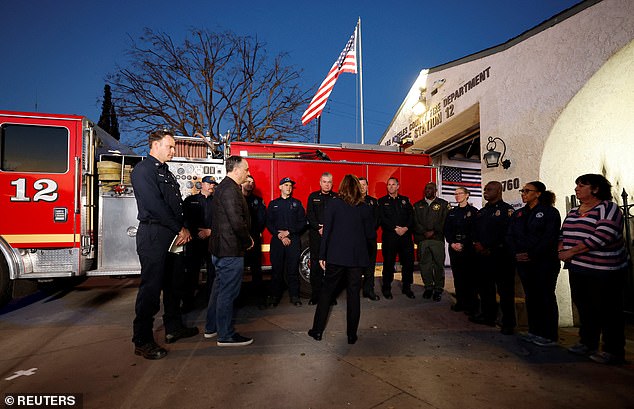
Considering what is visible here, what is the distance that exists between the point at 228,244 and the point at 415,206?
3.65 meters

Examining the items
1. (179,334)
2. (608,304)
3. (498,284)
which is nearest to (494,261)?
(498,284)

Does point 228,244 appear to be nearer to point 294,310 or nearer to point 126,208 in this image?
point 294,310

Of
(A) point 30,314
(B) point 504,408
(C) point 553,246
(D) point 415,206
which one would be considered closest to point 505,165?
(D) point 415,206

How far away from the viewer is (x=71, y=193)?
504 cm

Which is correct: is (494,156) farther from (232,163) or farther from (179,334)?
(179,334)

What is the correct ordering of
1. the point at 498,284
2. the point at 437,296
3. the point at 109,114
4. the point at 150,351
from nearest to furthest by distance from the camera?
1. the point at 150,351
2. the point at 498,284
3. the point at 437,296
4. the point at 109,114

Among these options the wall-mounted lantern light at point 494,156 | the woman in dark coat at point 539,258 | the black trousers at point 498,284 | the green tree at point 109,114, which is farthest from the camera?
the green tree at point 109,114

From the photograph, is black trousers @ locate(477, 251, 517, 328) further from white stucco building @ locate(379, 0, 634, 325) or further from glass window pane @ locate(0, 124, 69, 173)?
glass window pane @ locate(0, 124, 69, 173)

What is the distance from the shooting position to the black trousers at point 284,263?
539cm

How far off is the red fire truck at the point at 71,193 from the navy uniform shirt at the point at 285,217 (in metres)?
0.64

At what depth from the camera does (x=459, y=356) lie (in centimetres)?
347

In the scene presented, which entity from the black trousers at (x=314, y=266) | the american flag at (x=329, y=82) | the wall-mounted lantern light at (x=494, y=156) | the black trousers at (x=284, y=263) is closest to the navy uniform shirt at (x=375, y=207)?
the black trousers at (x=314, y=266)

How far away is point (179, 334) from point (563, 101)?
21.2ft

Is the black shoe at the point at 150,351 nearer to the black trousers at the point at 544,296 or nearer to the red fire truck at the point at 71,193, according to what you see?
the red fire truck at the point at 71,193
